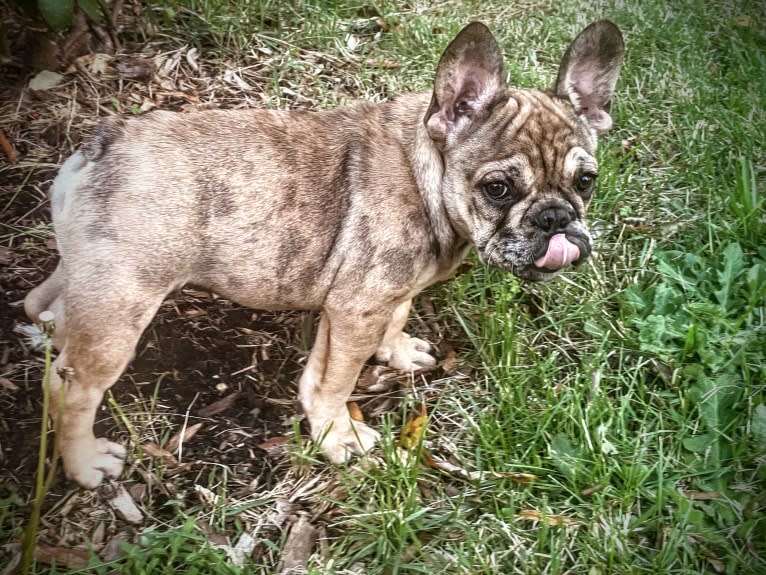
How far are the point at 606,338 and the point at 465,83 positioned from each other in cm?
177

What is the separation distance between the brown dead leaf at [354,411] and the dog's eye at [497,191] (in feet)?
5.01

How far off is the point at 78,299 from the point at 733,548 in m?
3.29

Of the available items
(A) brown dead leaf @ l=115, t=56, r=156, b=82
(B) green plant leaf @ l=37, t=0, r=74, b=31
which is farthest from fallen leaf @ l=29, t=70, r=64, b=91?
(B) green plant leaf @ l=37, t=0, r=74, b=31

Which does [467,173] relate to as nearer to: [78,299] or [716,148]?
[78,299]

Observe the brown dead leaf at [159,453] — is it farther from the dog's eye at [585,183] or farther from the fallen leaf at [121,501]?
the dog's eye at [585,183]

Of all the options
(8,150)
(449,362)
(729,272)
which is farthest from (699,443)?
(8,150)

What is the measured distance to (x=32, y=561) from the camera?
3.16 meters

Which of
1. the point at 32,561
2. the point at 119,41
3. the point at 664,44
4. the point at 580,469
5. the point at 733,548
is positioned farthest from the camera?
the point at 664,44

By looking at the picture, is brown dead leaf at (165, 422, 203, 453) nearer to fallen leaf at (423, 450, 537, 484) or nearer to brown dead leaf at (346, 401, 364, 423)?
brown dead leaf at (346, 401, 364, 423)

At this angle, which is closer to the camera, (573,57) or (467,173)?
(467,173)

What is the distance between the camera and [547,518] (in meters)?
3.55

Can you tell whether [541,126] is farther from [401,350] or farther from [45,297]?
[45,297]

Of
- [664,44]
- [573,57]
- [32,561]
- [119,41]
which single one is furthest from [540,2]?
[32,561]

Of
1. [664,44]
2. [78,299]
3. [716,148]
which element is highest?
[664,44]
